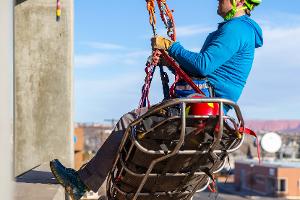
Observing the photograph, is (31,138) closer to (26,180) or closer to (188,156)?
(26,180)

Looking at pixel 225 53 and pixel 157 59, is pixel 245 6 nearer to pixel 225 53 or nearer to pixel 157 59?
pixel 225 53

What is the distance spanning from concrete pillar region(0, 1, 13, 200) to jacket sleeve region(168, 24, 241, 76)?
2.07 metres

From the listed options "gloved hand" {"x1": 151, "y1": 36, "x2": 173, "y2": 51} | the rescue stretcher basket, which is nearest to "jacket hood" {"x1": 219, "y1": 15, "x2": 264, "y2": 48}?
"gloved hand" {"x1": 151, "y1": 36, "x2": 173, "y2": 51}

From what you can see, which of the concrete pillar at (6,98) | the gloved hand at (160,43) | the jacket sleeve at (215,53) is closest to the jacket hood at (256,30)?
the jacket sleeve at (215,53)

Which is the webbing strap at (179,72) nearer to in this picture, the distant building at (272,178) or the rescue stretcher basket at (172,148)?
the rescue stretcher basket at (172,148)

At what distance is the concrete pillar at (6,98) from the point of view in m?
1.53

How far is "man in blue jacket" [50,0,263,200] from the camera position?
3.62 m

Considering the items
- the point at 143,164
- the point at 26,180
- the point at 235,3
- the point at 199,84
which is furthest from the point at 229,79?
the point at 26,180

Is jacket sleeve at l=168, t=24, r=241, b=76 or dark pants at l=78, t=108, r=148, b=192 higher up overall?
jacket sleeve at l=168, t=24, r=241, b=76

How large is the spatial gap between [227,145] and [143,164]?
445 millimetres

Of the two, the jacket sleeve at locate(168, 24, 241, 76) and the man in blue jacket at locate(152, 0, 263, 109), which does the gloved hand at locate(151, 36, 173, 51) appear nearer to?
the man in blue jacket at locate(152, 0, 263, 109)

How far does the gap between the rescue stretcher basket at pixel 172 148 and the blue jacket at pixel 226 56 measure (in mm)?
373

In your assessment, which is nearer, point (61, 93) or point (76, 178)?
point (76, 178)

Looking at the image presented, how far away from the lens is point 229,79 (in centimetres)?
381
